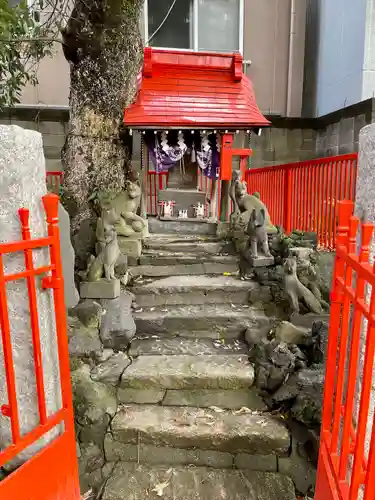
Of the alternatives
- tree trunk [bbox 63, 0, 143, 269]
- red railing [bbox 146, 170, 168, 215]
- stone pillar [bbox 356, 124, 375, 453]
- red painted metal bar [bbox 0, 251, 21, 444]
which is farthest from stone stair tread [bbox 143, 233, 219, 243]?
stone pillar [bbox 356, 124, 375, 453]

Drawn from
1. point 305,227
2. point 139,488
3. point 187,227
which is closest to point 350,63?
point 305,227

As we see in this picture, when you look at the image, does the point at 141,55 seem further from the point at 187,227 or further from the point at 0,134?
the point at 0,134

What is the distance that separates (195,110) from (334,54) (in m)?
4.70

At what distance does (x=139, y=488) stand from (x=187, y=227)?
17.5 feet

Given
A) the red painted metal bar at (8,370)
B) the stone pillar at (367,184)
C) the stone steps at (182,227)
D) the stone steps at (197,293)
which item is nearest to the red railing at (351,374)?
the stone pillar at (367,184)

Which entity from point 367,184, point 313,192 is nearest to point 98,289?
point 367,184

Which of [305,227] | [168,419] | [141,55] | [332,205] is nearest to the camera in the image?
[168,419]

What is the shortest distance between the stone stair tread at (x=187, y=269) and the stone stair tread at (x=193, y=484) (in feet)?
9.82

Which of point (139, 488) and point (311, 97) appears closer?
point (139, 488)

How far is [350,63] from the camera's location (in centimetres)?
864

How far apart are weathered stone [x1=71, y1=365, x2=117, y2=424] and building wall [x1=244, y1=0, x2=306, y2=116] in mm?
9382

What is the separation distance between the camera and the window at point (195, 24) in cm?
1008

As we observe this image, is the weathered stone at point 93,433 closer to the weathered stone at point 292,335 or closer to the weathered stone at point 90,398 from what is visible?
the weathered stone at point 90,398

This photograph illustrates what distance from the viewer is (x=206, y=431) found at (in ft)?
11.5
